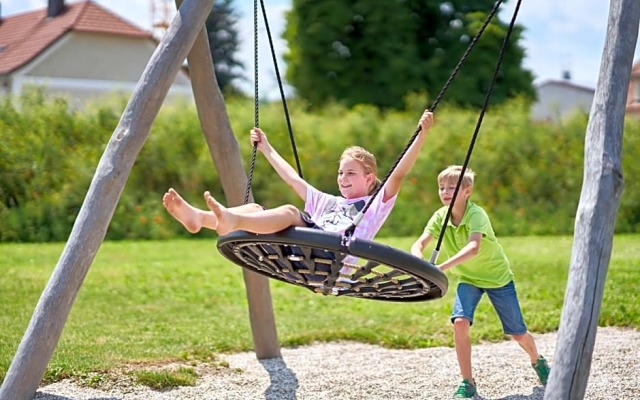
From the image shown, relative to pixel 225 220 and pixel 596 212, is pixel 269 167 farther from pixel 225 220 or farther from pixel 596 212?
pixel 596 212

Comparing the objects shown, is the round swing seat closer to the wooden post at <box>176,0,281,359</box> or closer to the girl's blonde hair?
the girl's blonde hair

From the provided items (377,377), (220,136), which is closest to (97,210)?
(220,136)

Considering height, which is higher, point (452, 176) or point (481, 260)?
point (452, 176)

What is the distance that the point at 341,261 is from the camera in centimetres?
455

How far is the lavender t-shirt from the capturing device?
5.22m

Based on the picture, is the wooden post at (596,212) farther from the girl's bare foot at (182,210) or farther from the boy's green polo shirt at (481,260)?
the girl's bare foot at (182,210)

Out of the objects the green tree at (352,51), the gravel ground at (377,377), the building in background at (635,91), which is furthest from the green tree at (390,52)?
the gravel ground at (377,377)

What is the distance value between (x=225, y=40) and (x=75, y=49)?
24602mm

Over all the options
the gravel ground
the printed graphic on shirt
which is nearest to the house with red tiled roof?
the gravel ground

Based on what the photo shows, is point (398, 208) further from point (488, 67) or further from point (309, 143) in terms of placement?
point (488, 67)

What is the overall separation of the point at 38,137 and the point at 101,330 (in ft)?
26.1

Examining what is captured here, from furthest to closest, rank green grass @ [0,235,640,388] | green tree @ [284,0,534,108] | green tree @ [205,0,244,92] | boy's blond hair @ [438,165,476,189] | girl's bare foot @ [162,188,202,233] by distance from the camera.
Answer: green tree @ [205,0,244,92] → green tree @ [284,0,534,108] → green grass @ [0,235,640,388] → boy's blond hair @ [438,165,476,189] → girl's bare foot @ [162,188,202,233]

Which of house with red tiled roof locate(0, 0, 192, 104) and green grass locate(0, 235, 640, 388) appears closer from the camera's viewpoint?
green grass locate(0, 235, 640, 388)

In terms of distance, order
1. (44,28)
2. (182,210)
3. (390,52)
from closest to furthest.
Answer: (182,210) → (390,52) → (44,28)
